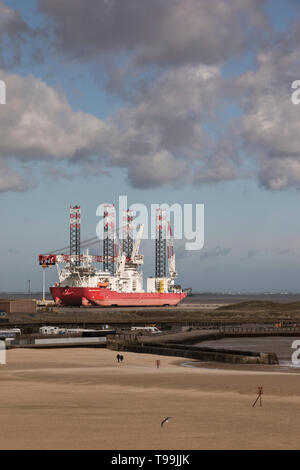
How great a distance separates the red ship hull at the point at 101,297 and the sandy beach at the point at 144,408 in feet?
368

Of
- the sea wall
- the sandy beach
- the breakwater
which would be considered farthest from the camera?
the breakwater

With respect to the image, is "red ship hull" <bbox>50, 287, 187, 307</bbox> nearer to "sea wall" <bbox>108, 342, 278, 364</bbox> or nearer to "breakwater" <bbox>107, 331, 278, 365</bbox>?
"breakwater" <bbox>107, 331, 278, 365</bbox>

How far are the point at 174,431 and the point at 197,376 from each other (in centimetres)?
1413

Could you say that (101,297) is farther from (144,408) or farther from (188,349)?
(144,408)

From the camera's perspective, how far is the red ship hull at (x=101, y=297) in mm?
149875

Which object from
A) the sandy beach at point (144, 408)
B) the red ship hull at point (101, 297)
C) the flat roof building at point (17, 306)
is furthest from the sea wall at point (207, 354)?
the red ship hull at point (101, 297)

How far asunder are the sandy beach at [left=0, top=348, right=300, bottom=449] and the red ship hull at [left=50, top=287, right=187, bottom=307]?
112 meters

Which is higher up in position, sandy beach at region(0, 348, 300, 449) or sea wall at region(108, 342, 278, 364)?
sandy beach at region(0, 348, 300, 449)

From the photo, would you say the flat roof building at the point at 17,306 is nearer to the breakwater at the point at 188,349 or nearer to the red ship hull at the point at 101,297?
the red ship hull at the point at 101,297

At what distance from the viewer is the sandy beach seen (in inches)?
686

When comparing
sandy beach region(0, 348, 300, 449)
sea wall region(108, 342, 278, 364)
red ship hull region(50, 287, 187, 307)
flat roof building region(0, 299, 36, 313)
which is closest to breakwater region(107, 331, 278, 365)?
sea wall region(108, 342, 278, 364)

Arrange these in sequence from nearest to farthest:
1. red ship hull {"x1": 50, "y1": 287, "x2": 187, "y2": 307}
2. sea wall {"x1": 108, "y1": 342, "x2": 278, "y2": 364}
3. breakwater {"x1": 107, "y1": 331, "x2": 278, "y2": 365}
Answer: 1. sea wall {"x1": 108, "y1": 342, "x2": 278, "y2": 364}
2. breakwater {"x1": 107, "y1": 331, "x2": 278, "y2": 365}
3. red ship hull {"x1": 50, "y1": 287, "x2": 187, "y2": 307}
